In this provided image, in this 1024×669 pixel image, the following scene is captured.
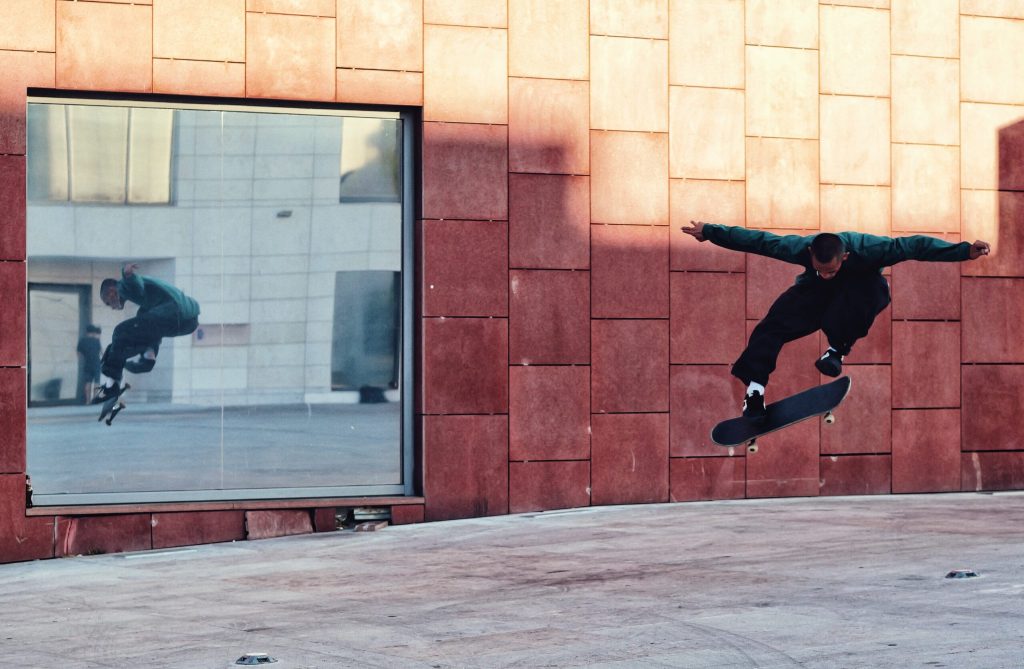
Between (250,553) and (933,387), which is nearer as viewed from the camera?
(250,553)

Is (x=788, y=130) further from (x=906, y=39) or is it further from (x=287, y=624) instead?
(x=287, y=624)

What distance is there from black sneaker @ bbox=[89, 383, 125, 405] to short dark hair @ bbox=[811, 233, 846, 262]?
9191mm

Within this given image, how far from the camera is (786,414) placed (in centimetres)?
1198

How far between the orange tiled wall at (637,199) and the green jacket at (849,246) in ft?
21.9

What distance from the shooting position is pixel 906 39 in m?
18.2

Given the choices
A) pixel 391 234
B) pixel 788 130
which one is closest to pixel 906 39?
pixel 788 130

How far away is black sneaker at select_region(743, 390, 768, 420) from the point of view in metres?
11.6

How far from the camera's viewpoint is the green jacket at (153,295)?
1617 cm

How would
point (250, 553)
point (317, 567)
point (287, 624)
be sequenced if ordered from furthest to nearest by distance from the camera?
point (250, 553), point (317, 567), point (287, 624)

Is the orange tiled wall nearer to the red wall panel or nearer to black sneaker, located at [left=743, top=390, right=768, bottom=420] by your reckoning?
the red wall panel

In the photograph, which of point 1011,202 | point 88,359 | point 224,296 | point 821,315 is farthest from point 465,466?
point 1011,202

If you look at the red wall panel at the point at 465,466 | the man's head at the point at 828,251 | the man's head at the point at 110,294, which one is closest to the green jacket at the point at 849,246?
the man's head at the point at 828,251

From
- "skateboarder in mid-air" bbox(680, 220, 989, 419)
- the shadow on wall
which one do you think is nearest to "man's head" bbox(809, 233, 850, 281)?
"skateboarder in mid-air" bbox(680, 220, 989, 419)

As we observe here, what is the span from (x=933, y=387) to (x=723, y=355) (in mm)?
3036
